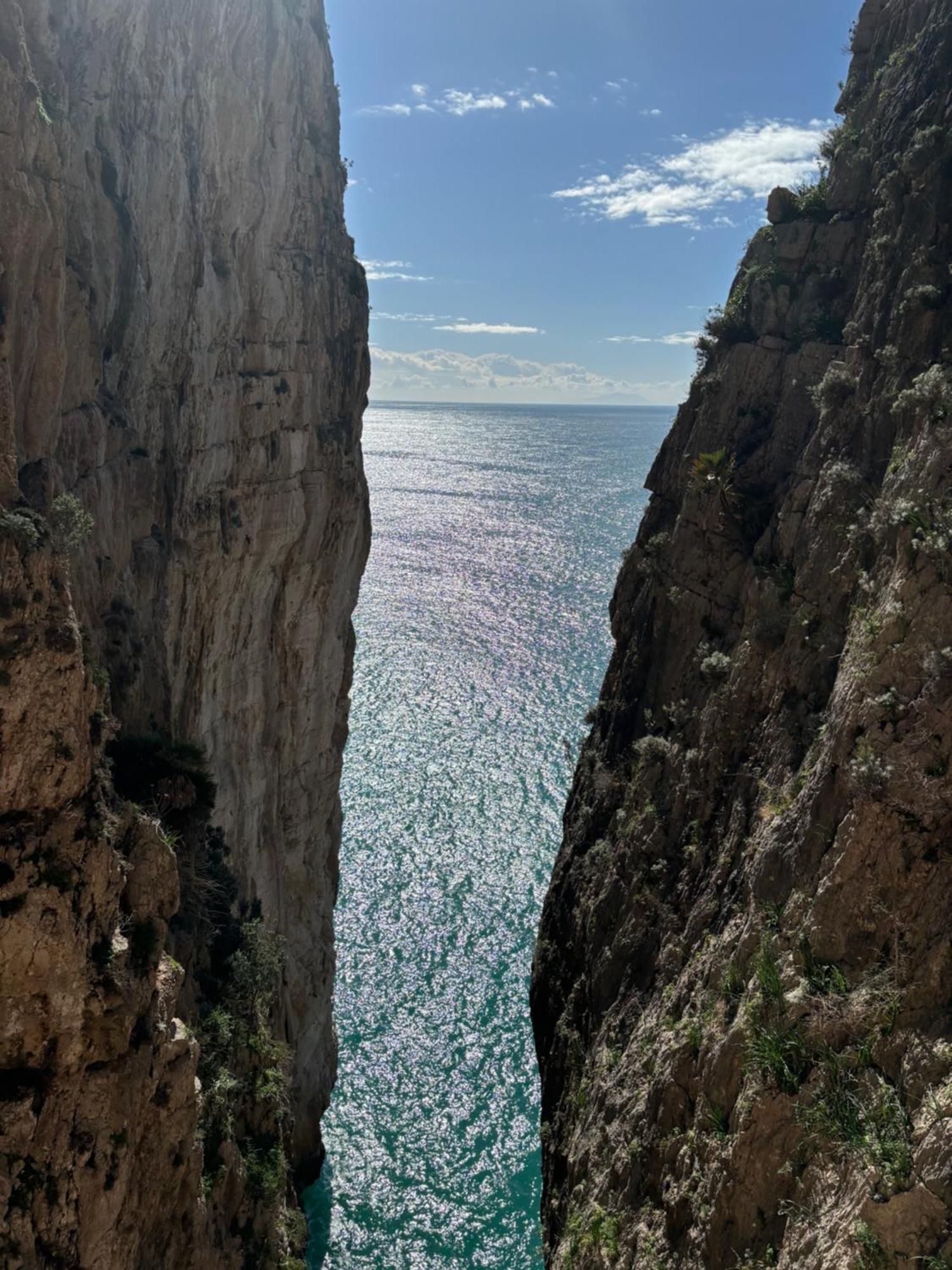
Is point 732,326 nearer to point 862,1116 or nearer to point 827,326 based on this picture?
point 827,326

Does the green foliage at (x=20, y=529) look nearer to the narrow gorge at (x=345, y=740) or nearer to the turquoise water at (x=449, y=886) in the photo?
the narrow gorge at (x=345, y=740)

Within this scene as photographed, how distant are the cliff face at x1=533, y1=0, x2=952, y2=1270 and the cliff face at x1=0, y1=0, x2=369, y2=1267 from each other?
791 cm

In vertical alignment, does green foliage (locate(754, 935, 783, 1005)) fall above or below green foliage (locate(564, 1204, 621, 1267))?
above

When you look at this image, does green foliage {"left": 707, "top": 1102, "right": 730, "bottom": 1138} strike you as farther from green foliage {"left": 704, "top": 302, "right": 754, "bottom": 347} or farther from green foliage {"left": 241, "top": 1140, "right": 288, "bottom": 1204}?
green foliage {"left": 704, "top": 302, "right": 754, "bottom": 347}

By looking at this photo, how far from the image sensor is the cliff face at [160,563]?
1200 centimetres

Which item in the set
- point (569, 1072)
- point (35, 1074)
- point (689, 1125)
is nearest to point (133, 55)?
point (35, 1074)

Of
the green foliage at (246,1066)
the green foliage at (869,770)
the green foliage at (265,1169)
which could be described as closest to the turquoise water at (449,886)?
the green foliage at (246,1066)

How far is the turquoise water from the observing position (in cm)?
2756

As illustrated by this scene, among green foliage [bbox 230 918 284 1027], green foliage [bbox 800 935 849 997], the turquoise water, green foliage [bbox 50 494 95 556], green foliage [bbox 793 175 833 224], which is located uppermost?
green foliage [bbox 793 175 833 224]

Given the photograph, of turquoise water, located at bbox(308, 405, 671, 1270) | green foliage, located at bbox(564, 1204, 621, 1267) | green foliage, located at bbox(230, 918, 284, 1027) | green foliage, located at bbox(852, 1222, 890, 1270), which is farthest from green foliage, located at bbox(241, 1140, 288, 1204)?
green foliage, located at bbox(852, 1222, 890, 1270)

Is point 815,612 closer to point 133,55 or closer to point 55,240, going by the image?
point 55,240

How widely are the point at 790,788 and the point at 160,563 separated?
1402 centimetres

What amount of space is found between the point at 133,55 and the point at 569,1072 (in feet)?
76.4

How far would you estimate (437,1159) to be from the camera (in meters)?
28.8
